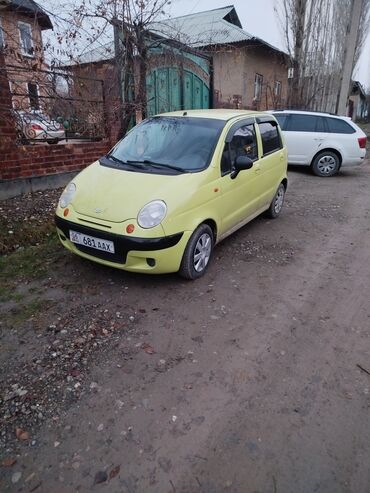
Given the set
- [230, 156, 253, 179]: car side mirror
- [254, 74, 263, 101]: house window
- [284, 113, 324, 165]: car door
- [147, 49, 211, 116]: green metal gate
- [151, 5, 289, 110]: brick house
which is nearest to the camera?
[230, 156, 253, 179]: car side mirror

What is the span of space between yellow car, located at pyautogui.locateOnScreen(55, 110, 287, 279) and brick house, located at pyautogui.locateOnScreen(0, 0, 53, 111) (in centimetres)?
197

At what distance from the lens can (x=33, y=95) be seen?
214 inches

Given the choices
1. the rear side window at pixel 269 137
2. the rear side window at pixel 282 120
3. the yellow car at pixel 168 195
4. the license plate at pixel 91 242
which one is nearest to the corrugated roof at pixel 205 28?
the rear side window at pixel 282 120

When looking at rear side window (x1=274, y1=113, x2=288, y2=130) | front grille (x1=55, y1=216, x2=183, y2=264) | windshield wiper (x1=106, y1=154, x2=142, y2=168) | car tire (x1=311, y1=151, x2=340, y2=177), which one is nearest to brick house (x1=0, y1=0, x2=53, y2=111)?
windshield wiper (x1=106, y1=154, x2=142, y2=168)

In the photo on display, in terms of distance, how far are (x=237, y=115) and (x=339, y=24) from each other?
55.6ft

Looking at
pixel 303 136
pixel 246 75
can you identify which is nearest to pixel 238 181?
pixel 303 136

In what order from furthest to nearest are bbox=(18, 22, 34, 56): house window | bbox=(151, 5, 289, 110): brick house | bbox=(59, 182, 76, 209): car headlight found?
1. bbox=(151, 5, 289, 110): brick house
2. bbox=(18, 22, 34, 56): house window
3. bbox=(59, 182, 76, 209): car headlight

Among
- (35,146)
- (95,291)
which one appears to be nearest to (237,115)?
(95,291)

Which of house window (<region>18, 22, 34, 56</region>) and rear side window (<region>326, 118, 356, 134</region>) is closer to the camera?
house window (<region>18, 22, 34, 56</region>)

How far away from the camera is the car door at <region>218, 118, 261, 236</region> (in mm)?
4117

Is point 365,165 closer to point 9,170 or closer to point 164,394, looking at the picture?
point 9,170

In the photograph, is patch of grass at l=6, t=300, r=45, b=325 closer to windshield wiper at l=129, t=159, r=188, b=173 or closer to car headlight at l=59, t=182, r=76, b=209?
car headlight at l=59, t=182, r=76, b=209

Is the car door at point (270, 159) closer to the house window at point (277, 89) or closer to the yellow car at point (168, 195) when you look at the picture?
the yellow car at point (168, 195)

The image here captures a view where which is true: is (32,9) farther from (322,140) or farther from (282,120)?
(322,140)
